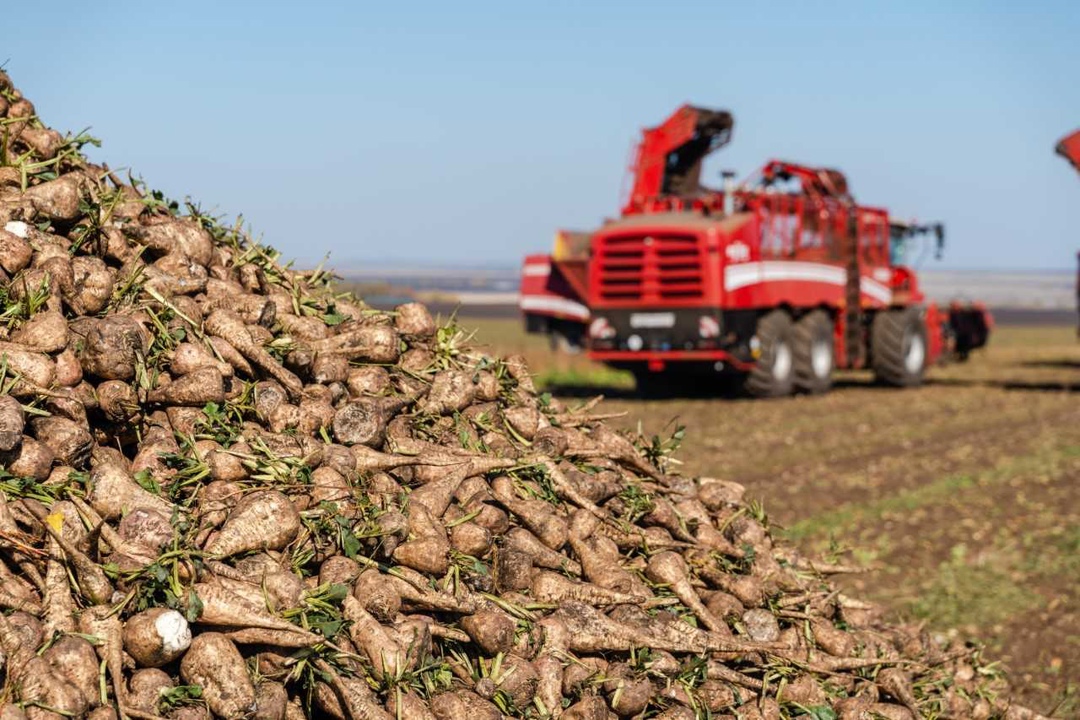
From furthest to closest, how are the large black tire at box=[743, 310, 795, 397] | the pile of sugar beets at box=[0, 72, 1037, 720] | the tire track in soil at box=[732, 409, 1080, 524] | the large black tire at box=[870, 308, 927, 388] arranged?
the large black tire at box=[870, 308, 927, 388], the large black tire at box=[743, 310, 795, 397], the tire track in soil at box=[732, 409, 1080, 524], the pile of sugar beets at box=[0, 72, 1037, 720]

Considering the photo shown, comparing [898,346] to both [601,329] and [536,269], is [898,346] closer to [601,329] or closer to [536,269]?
[601,329]

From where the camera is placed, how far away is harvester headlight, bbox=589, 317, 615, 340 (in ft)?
63.5

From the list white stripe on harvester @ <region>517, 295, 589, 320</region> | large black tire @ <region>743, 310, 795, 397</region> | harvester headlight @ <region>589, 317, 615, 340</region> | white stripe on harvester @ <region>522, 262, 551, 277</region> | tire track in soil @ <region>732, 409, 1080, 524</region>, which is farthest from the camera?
white stripe on harvester @ <region>522, 262, 551, 277</region>

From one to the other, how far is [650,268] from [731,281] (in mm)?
1207

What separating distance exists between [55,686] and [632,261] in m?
16.3

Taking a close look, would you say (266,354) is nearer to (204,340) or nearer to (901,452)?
(204,340)

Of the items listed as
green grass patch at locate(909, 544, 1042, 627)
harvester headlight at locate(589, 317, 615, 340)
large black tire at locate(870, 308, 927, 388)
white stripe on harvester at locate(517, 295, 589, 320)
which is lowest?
green grass patch at locate(909, 544, 1042, 627)

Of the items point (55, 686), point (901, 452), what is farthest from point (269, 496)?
point (901, 452)

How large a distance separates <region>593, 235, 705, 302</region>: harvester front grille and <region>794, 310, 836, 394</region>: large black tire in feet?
9.25

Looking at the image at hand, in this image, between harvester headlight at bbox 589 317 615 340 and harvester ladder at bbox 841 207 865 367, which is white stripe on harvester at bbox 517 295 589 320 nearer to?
harvester headlight at bbox 589 317 615 340

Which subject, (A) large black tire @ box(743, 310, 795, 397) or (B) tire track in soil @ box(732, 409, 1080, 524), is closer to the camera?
(B) tire track in soil @ box(732, 409, 1080, 524)

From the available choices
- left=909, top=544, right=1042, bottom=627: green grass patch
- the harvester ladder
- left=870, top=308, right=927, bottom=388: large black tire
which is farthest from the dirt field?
the harvester ladder

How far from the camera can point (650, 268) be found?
19.0 metres

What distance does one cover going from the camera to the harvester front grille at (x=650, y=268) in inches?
738
